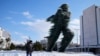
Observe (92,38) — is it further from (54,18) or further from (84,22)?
(54,18)

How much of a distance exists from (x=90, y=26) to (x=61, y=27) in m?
83.1

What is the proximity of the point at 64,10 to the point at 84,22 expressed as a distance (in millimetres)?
89254

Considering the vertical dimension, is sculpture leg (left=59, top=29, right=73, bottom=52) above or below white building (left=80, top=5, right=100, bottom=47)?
below

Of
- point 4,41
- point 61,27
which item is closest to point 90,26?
point 4,41

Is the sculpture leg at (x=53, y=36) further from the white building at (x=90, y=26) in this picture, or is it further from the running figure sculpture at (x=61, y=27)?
the white building at (x=90, y=26)

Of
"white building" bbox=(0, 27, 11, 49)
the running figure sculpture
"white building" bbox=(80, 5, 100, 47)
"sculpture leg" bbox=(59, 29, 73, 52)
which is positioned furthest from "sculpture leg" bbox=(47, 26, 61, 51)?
"white building" bbox=(80, 5, 100, 47)

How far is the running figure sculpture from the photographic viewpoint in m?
20.3

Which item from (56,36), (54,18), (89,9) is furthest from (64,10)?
(89,9)

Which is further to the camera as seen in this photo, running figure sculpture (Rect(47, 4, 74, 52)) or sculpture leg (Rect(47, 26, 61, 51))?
sculpture leg (Rect(47, 26, 61, 51))

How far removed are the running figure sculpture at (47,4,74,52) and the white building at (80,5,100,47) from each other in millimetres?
70519

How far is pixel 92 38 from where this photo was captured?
323 ft

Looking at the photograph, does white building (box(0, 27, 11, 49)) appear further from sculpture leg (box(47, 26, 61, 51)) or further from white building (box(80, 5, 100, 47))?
sculpture leg (box(47, 26, 61, 51))

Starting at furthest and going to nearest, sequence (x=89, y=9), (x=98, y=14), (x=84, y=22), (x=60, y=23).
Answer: (x=84, y=22) < (x=89, y=9) < (x=98, y=14) < (x=60, y=23)

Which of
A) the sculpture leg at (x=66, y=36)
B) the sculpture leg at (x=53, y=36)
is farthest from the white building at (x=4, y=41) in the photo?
the sculpture leg at (x=66, y=36)
